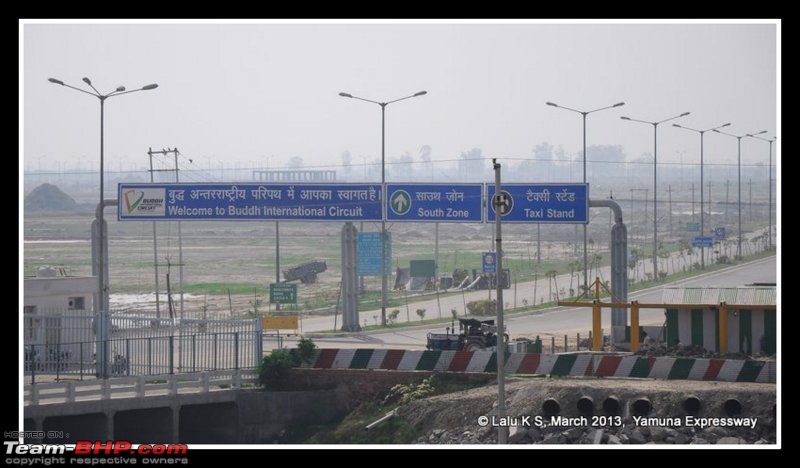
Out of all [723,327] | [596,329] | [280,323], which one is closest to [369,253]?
[280,323]

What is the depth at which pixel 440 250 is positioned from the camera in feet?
414

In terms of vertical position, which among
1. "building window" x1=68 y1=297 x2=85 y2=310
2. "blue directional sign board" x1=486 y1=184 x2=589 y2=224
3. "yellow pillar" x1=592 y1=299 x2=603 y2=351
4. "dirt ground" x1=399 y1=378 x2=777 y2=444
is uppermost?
"blue directional sign board" x1=486 y1=184 x2=589 y2=224

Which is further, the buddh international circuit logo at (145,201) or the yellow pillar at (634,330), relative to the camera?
the buddh international circuit logo at (145,201)

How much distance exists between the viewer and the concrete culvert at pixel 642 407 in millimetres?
25328

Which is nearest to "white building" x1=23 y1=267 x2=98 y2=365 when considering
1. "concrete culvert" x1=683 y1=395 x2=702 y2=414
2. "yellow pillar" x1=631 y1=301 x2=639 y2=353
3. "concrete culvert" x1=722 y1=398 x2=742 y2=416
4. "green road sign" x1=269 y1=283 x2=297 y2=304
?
"yellow pillar" x1=631 y1=301 x2=639 y2=353

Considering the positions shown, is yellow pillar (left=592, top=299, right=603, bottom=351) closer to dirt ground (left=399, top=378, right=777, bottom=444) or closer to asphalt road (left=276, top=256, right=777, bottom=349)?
dirt ground (left=399, top=378, right=777, bottom=444)

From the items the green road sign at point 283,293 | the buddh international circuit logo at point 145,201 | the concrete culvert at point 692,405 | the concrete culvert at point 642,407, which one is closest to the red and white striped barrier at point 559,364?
the concrete culvert at point 692,405

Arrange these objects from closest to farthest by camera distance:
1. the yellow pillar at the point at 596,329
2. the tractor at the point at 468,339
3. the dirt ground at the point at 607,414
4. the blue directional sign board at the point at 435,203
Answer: the dirt ground at the point at 607,414
the yellow pillar at the point at 596,329
the tractor at the point at 468,339
the blue directional sign board at the point at 435,203

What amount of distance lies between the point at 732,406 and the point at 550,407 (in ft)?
12.3

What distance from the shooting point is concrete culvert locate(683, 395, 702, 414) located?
25297 millimetres

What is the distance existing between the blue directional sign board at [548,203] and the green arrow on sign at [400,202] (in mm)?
2774

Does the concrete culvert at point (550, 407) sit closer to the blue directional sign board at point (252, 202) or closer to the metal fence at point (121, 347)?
the metal fence at point (121, 347)

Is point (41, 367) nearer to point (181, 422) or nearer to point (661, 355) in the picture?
point (181, 422)

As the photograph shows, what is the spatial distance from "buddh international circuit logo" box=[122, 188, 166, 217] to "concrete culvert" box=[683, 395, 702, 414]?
68.4 ft
